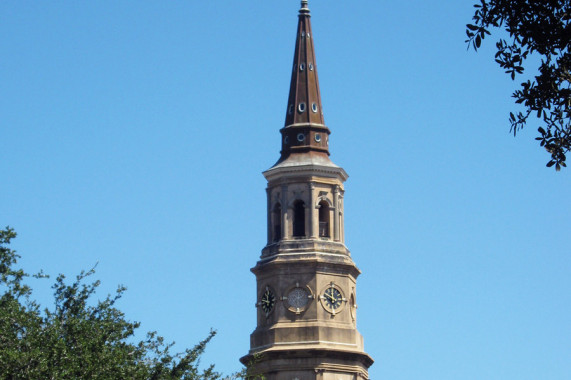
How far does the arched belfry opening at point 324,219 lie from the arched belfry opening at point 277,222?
2826 mm

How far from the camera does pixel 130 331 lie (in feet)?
158

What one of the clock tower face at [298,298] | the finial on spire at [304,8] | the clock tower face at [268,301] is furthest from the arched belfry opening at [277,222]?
the finial on spire at [304,8]

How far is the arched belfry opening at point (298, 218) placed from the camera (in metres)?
92.5

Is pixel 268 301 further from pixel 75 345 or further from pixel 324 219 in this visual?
pixel 75 345

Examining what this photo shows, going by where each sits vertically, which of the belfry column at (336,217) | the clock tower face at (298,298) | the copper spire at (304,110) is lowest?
the clock tower face at (298,298)

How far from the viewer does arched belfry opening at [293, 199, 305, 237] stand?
9250 cm

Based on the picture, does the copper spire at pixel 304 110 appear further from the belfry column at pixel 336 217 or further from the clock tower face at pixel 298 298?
the clock tower face at pixel 298 298

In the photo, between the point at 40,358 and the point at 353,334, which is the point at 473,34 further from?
the point at 353,334

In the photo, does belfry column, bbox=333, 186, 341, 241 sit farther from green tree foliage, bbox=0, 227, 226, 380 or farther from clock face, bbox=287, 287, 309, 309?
green tree foliage, bbox=0, 227, 226, 380

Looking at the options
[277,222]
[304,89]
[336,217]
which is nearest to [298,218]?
[277,222]

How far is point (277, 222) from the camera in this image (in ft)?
307

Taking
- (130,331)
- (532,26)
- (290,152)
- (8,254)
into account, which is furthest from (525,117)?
(290,152)

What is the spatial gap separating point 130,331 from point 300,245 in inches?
1720

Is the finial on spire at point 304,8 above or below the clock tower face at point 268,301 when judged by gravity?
above
